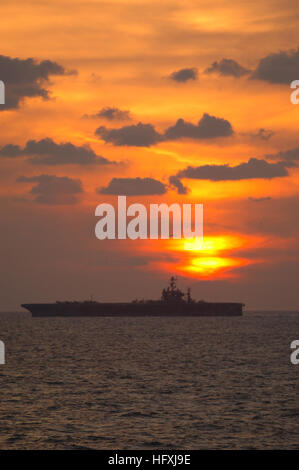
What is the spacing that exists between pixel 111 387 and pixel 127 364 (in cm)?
1979

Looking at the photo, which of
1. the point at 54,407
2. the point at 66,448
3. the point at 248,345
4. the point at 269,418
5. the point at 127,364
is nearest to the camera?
the point at 66,448

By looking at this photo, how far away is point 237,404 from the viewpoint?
4538 cm

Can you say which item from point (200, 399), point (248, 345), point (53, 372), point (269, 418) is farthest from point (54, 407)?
point (248, 345)

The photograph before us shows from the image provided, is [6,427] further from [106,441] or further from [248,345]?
[248,345]

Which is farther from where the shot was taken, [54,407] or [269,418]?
[54,407]

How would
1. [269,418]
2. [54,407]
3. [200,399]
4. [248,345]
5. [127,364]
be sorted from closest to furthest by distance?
[269,418], [54,407], [200,399], [127,364], [248,345]

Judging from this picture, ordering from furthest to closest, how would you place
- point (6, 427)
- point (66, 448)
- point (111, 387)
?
point (111, 387) → point (6, 427) → point (66, 448)

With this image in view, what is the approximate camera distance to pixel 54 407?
1722 inches
